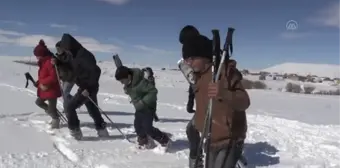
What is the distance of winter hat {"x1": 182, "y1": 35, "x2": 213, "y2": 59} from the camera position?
410 cm

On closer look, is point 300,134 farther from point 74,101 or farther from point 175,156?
point 74,101

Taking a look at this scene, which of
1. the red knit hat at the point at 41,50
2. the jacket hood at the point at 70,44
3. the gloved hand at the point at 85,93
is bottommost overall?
the gloved hand at the point at 85,93

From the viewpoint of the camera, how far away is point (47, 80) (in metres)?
7.84

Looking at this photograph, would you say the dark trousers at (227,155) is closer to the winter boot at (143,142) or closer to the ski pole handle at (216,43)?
the ski pole handle at (216,43)

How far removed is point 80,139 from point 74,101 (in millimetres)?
658

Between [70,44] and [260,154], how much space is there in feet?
12.2

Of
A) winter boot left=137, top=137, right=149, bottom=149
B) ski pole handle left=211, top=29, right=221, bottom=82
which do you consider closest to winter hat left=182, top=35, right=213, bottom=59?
ski pole handle left=211, top=29, right=221, bottom=82

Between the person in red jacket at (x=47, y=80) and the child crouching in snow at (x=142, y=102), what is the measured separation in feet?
6.04

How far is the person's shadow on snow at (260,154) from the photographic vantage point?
6554 millimetres

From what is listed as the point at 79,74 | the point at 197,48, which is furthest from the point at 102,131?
the point at 197,48

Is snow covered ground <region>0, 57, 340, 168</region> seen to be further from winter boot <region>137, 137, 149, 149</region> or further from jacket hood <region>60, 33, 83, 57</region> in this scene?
jacket hood <region>60, 33, 83, 57</region>

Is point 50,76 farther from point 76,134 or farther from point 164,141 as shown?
point 164,141

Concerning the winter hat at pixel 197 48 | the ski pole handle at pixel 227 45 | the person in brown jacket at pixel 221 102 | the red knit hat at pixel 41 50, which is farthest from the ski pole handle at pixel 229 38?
the red knit hat at pixel 41 50

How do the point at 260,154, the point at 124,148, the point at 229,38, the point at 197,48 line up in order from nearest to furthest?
the point at 229,38, the point at 197,48, the point at 124,148, the point at 260,154
